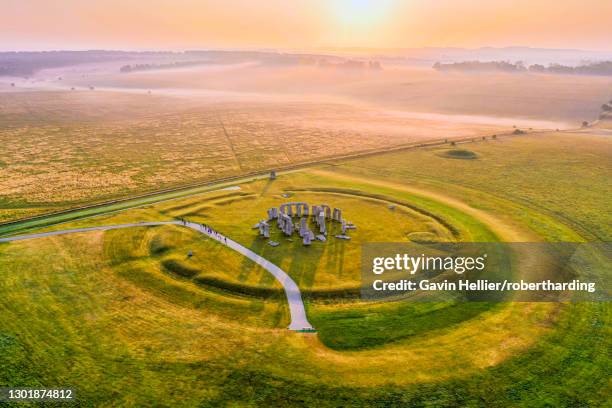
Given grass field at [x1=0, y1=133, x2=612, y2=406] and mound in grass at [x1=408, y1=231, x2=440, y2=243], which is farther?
mound in grass at [x1=408, y1=231, x2=440, y2=243]

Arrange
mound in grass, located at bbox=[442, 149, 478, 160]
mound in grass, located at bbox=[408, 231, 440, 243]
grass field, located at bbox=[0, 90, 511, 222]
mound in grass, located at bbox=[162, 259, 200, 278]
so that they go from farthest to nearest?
mound in grass, located at bbox=[442, 149, 478, 160]
grass field, located at bbox=[0, 90, 511, 222]
mound in grass, located at bbox=[408, 231, 440, 243]
mound in grass, located at bbox=[162, 259, 200, 278]

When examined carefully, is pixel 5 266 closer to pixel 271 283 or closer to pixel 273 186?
pixel 271 283

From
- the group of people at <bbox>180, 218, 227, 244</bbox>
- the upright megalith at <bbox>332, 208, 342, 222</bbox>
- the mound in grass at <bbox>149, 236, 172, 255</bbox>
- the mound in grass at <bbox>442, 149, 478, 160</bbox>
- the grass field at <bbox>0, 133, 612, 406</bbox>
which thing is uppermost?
the mound in grass at <bbox>442, 149, 478, 160</bbox>

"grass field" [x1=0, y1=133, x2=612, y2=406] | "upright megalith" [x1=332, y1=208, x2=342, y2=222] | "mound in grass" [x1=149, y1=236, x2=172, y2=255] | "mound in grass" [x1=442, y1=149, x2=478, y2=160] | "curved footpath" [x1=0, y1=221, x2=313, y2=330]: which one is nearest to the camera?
"grass field" [x1=0, y1=133, x2=612, y2=406]

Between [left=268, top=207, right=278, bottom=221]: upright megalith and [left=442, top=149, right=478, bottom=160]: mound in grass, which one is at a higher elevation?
[left=442, top=149, right=478, bottom=160]: mound in grass

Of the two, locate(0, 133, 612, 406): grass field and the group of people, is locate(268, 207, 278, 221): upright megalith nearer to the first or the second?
locate(0, 133, 612, 406): grass field

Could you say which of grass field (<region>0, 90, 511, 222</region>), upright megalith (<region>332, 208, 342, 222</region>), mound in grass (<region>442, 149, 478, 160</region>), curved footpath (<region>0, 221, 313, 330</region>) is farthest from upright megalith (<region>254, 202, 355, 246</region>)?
mound in grass (<region>442, 149, 478, 160</region>)

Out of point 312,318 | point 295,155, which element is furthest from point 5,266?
point 295,155
